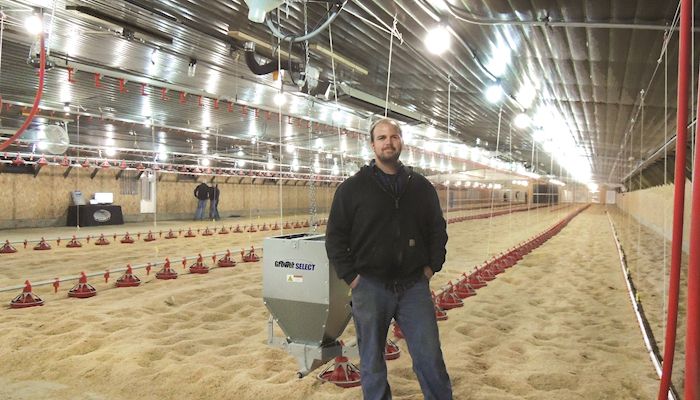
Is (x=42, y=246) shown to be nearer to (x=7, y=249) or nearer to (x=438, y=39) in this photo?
(x=7, y=249)

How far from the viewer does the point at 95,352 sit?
3719mm

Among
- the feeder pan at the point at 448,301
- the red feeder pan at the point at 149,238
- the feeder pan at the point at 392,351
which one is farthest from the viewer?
the red feeder pan at the point at 149,238

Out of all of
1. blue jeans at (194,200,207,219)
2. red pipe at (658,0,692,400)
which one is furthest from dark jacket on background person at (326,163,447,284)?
blue jeans at (194,200,207,219)

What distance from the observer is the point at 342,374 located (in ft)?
10.4

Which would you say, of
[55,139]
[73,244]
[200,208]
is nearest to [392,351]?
[55,139]

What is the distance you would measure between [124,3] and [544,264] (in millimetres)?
7658

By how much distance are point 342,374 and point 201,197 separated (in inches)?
674

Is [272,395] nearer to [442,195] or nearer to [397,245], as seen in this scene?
[397,245]

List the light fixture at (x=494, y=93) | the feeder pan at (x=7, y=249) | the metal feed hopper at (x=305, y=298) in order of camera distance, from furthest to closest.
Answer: the feeder pan at (x=7, y=249), the light fixture at (x=494, y=93), the metal feed hopper at (x=305, y=298)

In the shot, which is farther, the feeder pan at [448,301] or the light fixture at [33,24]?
the feeder pan at [448,301]

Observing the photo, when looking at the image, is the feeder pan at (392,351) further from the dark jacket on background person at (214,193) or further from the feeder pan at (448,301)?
the dark jacket on background person at (214,193)

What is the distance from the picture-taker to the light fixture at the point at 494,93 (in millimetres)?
7206

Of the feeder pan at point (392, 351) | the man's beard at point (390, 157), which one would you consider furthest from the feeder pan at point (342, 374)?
the man's beard at point (390, 157)

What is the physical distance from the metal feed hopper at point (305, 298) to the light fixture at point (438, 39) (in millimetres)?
2955
